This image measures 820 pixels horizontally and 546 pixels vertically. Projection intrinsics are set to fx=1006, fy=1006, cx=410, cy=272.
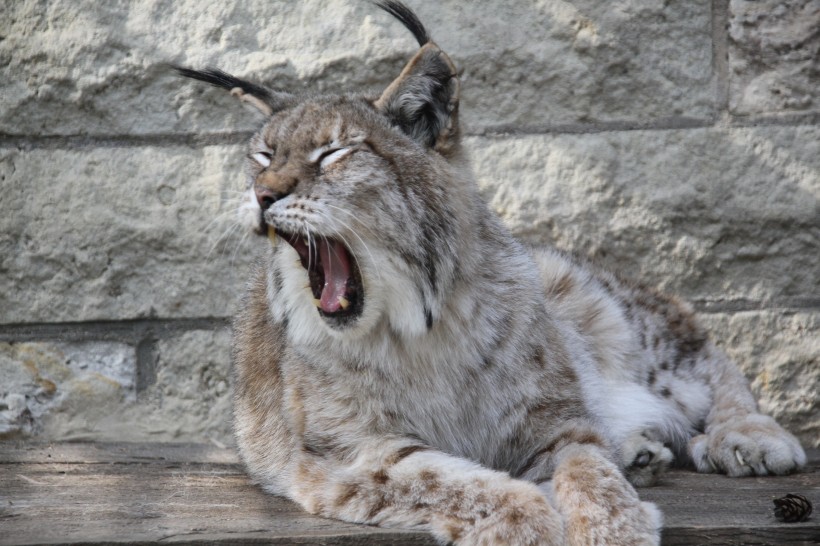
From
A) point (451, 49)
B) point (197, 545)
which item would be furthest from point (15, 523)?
point (451, 49)

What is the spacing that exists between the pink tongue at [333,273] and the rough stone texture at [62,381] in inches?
56.5

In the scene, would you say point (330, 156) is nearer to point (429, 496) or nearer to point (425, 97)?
point (425, 97)

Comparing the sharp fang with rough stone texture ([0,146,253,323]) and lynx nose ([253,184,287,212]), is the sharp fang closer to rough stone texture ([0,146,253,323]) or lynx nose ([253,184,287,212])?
lynx nose ([253,184,287,212])

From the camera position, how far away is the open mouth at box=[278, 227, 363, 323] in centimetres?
296

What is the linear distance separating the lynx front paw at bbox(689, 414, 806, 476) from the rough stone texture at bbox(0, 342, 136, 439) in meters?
2.24

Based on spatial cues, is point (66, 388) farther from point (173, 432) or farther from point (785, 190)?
point (785, 190)

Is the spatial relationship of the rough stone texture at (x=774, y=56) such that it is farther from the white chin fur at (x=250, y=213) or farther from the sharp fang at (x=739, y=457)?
the white chin fur at (x=250, y=213)

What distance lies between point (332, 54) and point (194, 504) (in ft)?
6.15

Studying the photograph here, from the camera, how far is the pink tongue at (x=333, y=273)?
2967 mm

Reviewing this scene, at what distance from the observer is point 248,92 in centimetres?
334

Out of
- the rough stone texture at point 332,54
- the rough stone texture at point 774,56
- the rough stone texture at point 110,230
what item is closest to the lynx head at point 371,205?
the rough stone texture at point 332,54

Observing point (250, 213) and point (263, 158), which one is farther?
point (263, 158)

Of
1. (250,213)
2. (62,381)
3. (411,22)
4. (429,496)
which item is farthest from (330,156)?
(62,381)

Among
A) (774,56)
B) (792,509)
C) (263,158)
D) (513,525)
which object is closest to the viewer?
(513,525)
